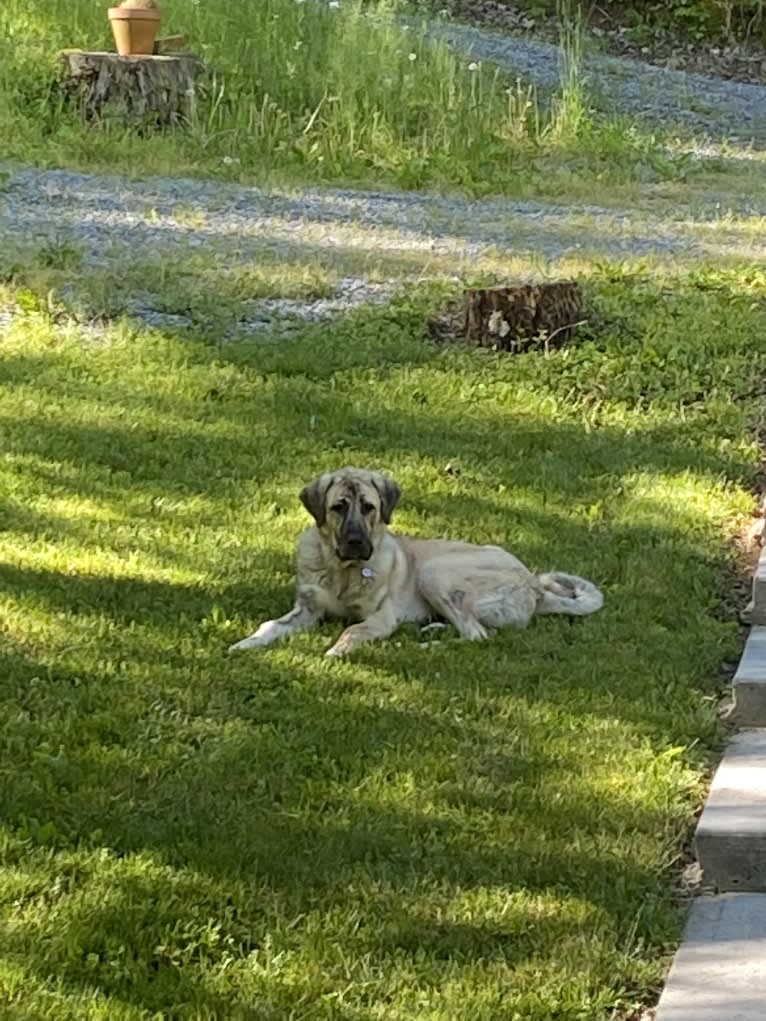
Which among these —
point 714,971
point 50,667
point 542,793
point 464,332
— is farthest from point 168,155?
point 714,971

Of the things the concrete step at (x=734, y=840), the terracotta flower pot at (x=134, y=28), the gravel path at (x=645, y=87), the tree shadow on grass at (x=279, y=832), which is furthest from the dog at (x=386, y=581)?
the gravel path at (x=645, y=87)

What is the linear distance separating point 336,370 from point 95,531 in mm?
2272

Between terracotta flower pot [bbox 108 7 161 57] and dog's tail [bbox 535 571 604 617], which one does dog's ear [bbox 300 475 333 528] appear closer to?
dog's tail [bbox 535 571 604 617]

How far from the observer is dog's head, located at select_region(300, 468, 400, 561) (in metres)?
5.62

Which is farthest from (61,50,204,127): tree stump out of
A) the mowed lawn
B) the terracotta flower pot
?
the mowed lawn

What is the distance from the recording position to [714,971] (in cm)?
368

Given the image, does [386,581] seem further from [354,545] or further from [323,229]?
[323,229]

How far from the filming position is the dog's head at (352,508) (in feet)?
18.4

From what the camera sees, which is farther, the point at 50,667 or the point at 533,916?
the point at 50,667

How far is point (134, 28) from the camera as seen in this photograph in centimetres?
1441

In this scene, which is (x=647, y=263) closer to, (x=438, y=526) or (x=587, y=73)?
(x=438, y=526)

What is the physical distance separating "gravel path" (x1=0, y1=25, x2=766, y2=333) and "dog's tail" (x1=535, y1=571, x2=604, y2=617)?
3488 millimetres

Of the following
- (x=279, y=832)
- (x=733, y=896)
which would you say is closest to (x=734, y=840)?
(x=733, y=896)

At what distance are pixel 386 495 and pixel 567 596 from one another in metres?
0.67
